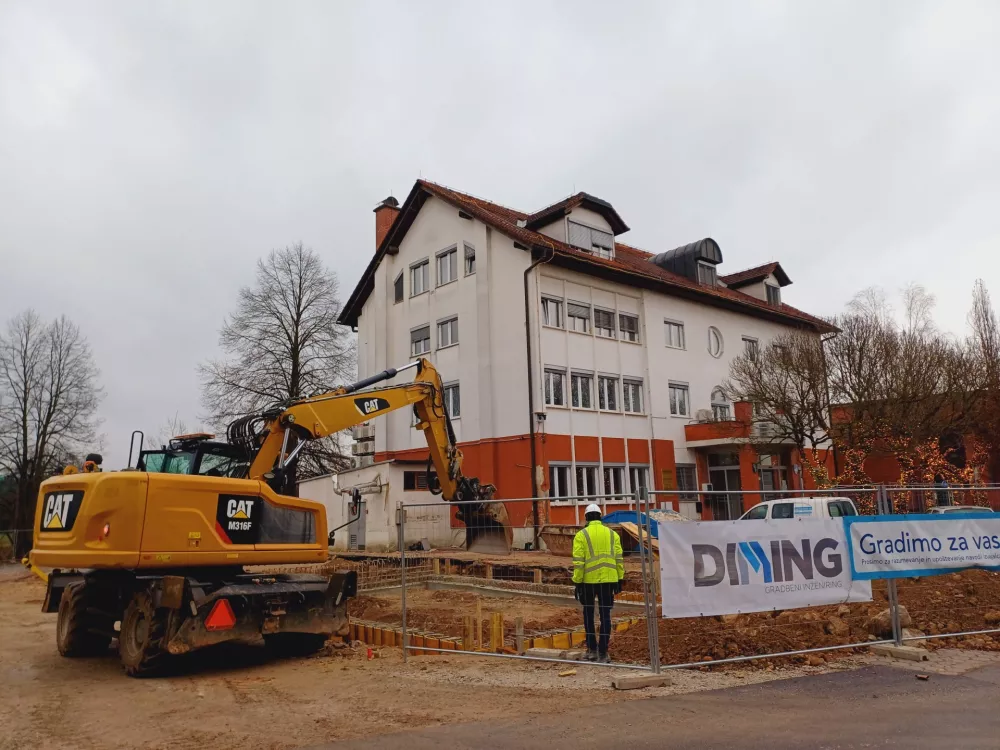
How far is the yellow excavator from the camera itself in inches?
355

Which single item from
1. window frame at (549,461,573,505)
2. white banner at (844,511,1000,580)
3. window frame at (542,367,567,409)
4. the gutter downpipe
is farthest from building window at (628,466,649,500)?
white banner at (844,511,1000,580)

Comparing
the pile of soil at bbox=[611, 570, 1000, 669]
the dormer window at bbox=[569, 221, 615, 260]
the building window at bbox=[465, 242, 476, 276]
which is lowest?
the pile of soil at bbox=[611, 570, 1000, 669]

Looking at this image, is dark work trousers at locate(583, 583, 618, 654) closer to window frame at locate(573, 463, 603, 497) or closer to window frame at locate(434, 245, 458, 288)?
window frame at locate(573, 463, 603, 497)

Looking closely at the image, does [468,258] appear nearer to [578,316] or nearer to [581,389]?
[578,316]

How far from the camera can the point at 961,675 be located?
7703mm

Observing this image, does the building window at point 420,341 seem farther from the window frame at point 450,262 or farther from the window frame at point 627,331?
the window frame at point 627,331

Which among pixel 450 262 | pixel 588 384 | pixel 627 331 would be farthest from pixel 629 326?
pixel 450 262

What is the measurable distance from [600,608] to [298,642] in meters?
4.51

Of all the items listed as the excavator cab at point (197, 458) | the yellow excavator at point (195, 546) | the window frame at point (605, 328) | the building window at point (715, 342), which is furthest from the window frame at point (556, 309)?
the excavator cab at point (197, 458)

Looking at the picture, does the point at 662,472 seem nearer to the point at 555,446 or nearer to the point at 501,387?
the point at 555,446

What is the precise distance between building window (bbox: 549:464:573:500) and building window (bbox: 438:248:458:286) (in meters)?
8.15

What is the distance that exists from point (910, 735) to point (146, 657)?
8.08 m

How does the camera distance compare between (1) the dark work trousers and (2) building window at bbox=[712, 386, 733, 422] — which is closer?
(1) the dark work trousers

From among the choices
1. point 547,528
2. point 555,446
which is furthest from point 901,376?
point 547,528
